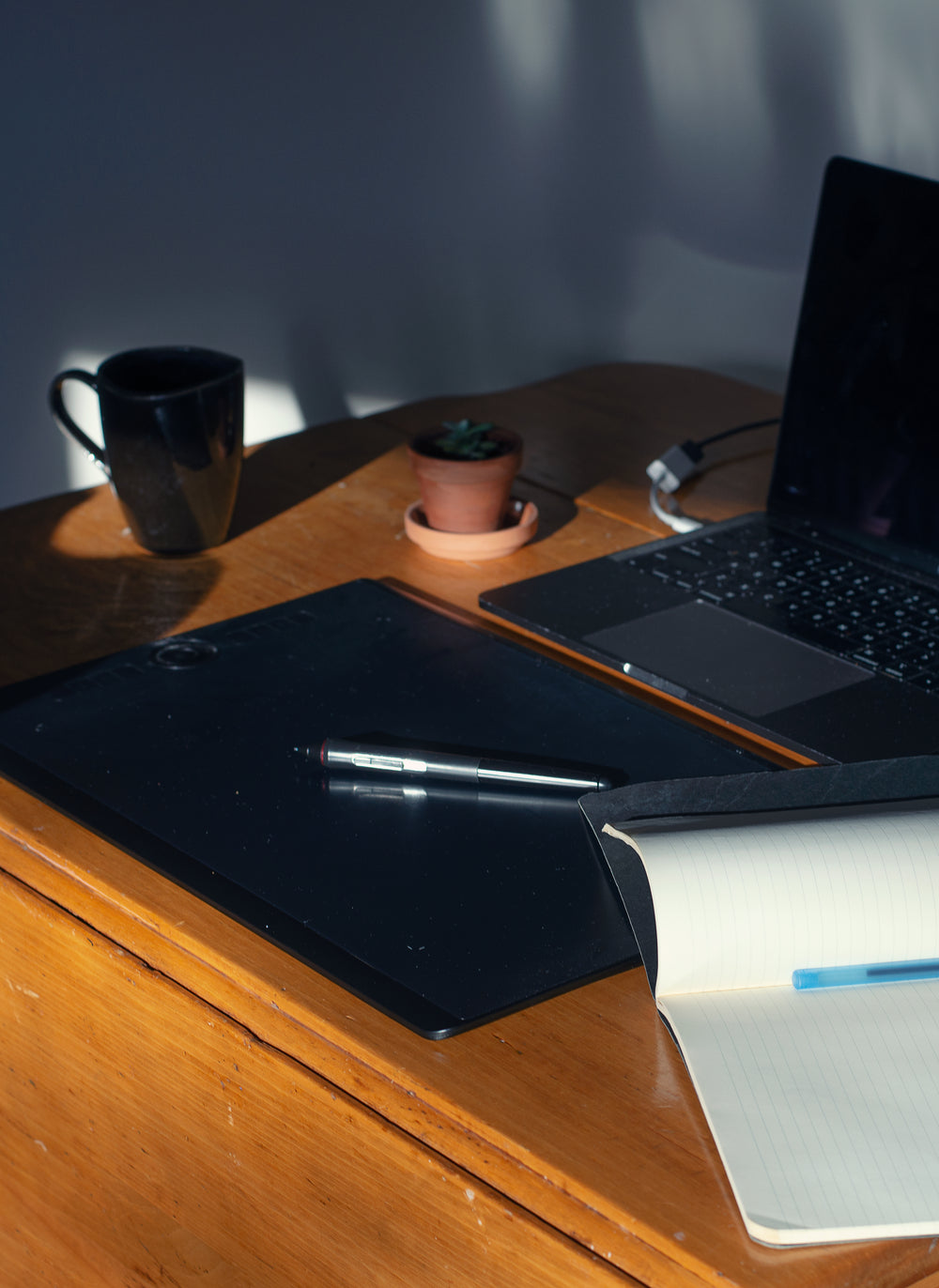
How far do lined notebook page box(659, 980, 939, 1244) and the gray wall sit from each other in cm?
94

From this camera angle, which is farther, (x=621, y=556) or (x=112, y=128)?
(x=112, y=128)

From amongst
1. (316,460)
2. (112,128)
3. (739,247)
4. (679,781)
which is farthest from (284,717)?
(739,247)

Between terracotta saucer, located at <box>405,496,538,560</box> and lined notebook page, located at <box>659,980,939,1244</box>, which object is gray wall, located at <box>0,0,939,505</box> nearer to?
terracotta saucer, located at <box>405,496,538,560</box>

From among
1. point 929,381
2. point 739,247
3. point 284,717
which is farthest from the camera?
point 739,247

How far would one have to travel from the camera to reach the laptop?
0.85 m

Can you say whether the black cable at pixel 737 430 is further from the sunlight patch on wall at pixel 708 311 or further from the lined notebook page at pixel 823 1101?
the lined notebook page at pixel 823 1101

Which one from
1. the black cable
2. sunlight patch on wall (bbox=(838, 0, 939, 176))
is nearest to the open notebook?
the black cable

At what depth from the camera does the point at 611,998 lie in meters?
0.57

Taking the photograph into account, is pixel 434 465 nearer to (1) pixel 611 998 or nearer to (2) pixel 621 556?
(2) pixel 621 556

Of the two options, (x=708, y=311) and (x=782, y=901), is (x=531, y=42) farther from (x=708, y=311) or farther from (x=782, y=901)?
(x=782, y=901)

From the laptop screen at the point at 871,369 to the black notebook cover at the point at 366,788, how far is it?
0.33 meters

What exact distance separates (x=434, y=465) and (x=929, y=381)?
38cm

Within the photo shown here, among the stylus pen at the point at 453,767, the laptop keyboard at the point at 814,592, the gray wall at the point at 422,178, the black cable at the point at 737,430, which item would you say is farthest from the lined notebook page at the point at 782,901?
the gray wall at the point at 422,178

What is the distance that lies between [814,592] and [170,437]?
492mm
